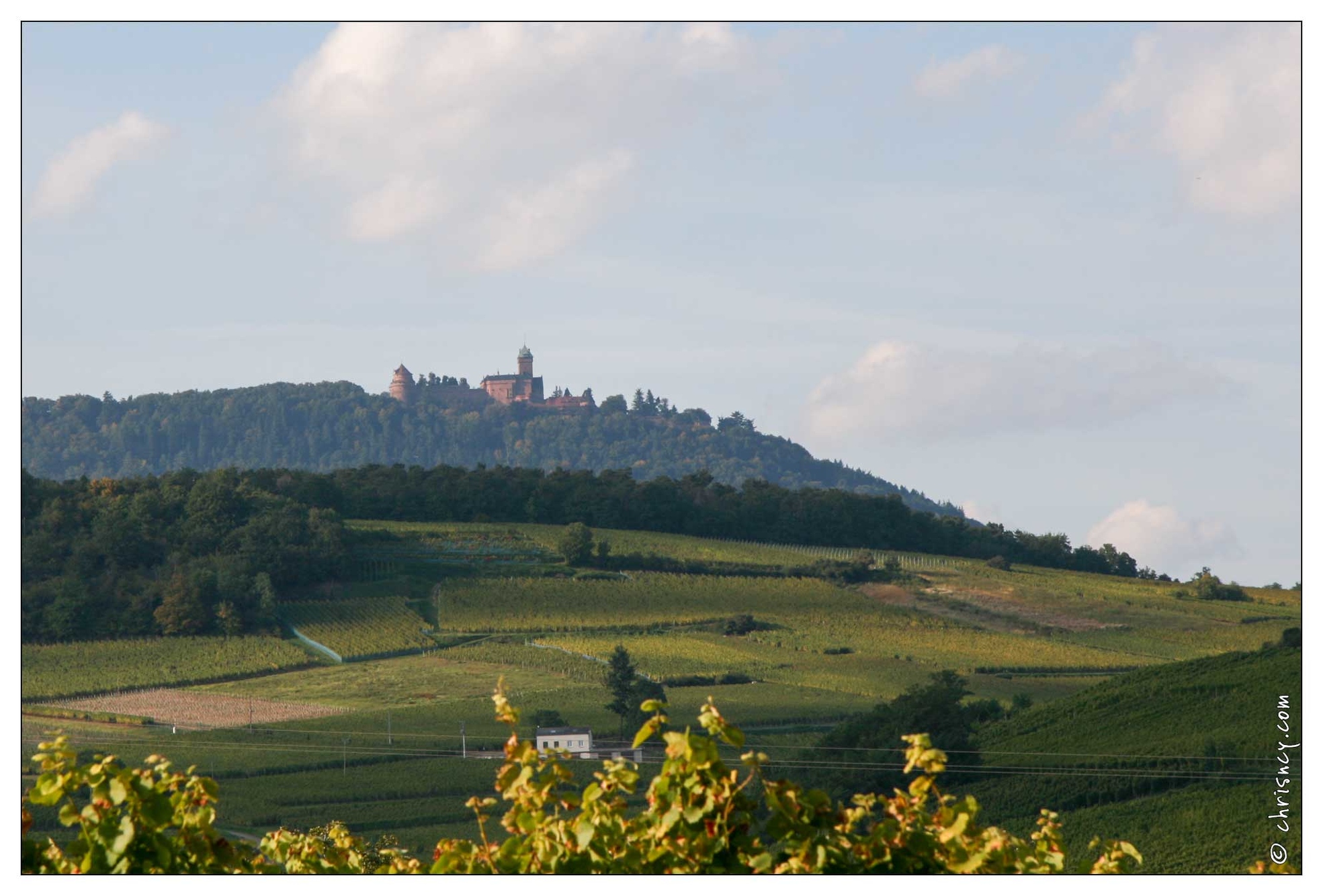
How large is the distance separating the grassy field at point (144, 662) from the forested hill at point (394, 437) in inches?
2068

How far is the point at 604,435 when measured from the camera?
392 feet

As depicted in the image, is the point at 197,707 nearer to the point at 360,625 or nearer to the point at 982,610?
the point at 360,625

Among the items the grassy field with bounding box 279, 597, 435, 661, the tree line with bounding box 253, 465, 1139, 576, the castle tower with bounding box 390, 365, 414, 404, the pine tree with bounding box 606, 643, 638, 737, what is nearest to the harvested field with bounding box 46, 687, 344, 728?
the grassy field with bounding box 279, 597, 435, 661

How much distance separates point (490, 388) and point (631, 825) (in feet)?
483

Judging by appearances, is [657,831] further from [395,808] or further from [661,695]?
[661,695]

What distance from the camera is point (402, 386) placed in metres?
146

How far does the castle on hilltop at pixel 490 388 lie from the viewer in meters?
138

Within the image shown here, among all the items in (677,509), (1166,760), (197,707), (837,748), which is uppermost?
(677,509)

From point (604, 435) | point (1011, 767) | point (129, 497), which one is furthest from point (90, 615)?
point (604, 435)

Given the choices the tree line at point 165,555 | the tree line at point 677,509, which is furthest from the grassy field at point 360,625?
the tree line at point 677,509

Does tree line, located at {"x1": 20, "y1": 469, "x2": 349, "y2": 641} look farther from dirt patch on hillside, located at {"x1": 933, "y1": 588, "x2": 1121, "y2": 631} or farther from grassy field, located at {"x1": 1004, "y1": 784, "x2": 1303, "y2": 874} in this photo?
grassy field, located at {"x1": 1004, "y1": 784, "x2": 1303, "y2": 874}

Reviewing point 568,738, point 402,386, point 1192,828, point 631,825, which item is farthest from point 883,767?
point 402,386

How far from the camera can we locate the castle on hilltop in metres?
138

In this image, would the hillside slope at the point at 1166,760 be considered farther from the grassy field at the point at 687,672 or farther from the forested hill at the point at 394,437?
the forested hill at the point at 394,437
